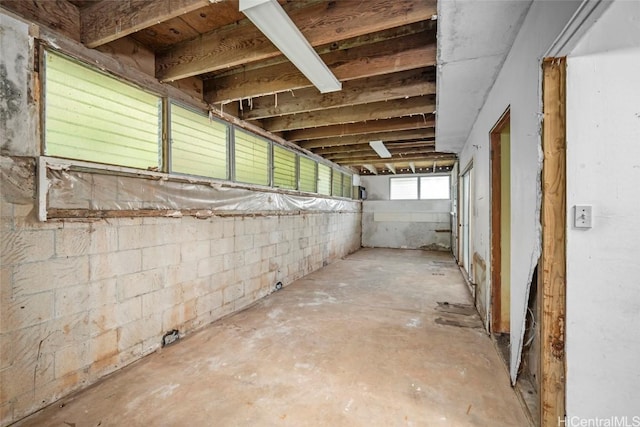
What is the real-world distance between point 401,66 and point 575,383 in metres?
2.26

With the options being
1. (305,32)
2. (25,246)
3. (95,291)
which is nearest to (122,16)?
(305,32)

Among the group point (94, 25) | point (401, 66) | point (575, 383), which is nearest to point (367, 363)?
point (575, 383)

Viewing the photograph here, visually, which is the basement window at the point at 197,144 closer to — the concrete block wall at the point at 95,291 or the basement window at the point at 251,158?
the basement window at the point at 251,158

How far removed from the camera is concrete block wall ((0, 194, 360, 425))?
1.61 m

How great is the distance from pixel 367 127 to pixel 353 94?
115 cm

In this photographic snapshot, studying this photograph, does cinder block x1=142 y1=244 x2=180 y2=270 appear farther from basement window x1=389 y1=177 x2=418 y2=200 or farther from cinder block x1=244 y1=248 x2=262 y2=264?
basement window x1=389 y1=177 x2=418 y2=200

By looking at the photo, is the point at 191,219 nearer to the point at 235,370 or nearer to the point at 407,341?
the point at 235,370

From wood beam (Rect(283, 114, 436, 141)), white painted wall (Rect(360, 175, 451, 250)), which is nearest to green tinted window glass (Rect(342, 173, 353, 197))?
white painted wall (Rect(360, 175, 451, 250))

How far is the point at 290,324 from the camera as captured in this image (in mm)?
2936

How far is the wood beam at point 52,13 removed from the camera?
5.43 feet

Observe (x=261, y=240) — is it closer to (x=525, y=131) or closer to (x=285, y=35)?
(x=285, y=35)

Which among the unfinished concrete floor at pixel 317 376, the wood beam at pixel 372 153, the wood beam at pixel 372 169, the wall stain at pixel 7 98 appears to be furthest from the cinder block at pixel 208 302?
the wood beam at pixel 372 169

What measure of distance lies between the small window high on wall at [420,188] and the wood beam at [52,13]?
8.04 meters

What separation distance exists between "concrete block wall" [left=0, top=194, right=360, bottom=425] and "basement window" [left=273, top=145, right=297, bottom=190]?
1.25 m
